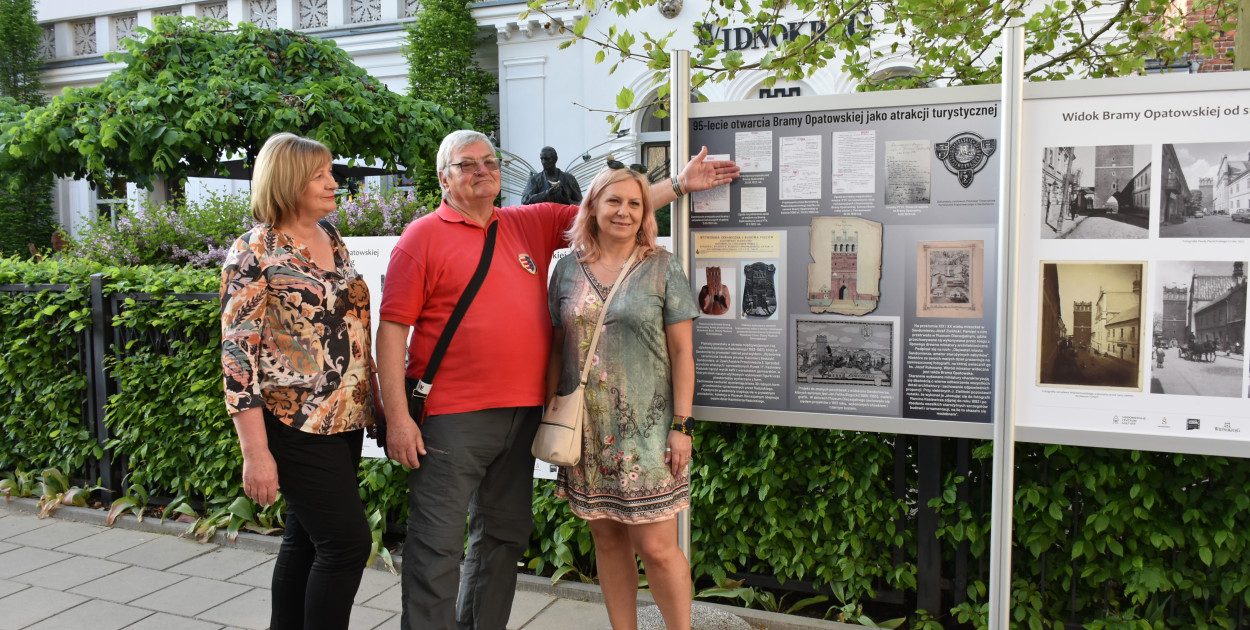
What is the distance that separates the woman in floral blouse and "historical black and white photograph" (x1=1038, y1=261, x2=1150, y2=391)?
214cm

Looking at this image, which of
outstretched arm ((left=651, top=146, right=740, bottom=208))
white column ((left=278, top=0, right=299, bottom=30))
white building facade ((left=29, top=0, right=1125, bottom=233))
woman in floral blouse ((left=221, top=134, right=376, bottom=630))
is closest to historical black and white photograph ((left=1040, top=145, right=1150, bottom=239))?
outstretched arm ((left=651, top=146, right=740, bottom=208))

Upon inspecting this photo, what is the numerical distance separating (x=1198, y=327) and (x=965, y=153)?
0.84 meters

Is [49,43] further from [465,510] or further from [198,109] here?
[465,510]

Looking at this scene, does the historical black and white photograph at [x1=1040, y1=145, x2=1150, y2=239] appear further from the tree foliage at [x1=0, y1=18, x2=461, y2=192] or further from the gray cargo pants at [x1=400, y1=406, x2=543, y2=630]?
the tree foliage at [x1=0, y1=18, x2=461, y2=192]

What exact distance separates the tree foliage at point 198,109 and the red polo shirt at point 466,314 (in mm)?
4838

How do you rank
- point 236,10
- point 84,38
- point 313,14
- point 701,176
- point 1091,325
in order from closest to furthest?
point 1091,325
point 701,176
point 313,14
point 236,10
point 84,38

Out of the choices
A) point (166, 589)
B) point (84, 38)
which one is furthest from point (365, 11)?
point (166, 589)

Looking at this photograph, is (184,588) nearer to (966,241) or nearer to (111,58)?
(966,241)

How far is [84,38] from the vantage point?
21.1 metres

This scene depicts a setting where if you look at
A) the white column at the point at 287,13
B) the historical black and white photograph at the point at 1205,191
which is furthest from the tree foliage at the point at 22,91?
the historical black and white photograph at the point at 1205,191

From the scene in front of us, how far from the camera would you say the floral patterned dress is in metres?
2.70

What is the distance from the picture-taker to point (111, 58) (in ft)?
25.3

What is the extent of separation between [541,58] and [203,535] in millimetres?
13031

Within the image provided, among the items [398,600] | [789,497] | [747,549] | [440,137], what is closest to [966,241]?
[789,497]
